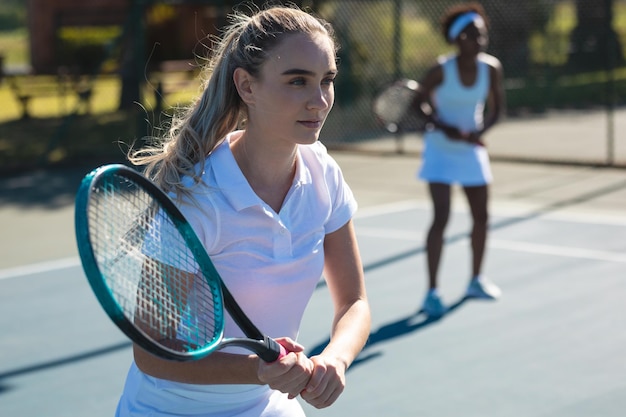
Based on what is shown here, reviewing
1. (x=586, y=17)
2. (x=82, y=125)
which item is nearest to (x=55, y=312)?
(x=82, y=125)

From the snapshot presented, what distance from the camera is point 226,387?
2305 millimetres

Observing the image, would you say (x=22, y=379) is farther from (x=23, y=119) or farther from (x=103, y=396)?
(x=23, y=119)

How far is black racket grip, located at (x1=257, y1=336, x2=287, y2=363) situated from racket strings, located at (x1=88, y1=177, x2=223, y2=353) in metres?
0.10

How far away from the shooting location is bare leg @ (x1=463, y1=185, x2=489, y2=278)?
6.12 meters

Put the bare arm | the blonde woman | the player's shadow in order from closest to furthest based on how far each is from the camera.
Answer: the blonde woman, the bare arm, the player's shadow

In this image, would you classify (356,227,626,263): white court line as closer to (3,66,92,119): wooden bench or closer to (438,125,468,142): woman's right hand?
(438,125,468,142): woman's right hand

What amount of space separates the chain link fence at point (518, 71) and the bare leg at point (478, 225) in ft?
17.6

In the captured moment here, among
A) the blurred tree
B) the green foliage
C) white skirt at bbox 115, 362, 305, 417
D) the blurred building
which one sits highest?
white skirt at bbox 115, 362, 305, 417

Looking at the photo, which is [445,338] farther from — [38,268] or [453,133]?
[38,268]

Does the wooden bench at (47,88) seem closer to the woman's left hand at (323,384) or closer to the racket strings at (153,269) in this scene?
the racket strings at (153,269)

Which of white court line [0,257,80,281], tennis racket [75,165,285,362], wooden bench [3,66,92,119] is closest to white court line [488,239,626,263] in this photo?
white court line [0,257,80,281]

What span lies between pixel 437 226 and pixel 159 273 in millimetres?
4090

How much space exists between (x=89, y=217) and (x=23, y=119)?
54.3 feet

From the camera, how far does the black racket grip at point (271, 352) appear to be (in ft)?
6.82
